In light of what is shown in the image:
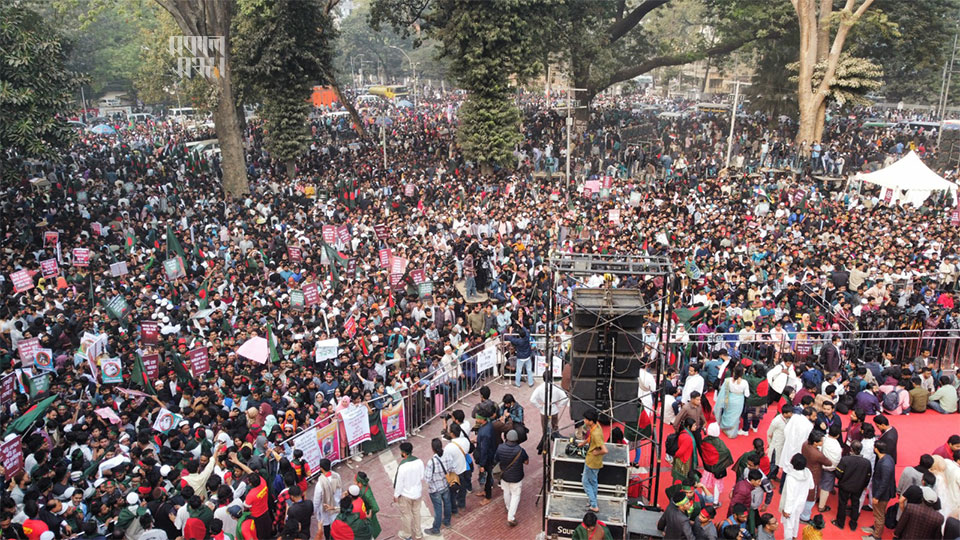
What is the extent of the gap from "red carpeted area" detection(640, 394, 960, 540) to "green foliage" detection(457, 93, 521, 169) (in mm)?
16168

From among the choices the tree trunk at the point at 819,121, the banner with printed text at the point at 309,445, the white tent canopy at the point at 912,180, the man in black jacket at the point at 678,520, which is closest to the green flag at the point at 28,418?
the banner with printed text at the point at 309,445

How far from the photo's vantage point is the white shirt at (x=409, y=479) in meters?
7.88

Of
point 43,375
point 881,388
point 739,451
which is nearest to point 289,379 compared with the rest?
point 43,375

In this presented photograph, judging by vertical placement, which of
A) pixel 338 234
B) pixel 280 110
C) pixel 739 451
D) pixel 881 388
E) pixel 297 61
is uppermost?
pixel 297 61

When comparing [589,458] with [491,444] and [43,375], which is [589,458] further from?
[43,375]

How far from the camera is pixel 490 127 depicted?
84.0ft

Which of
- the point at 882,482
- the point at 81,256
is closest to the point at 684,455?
the point at 882,482

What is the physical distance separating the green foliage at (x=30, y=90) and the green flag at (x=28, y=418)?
33.1 feet

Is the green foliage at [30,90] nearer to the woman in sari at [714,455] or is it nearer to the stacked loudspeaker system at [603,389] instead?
the stacked loudspeaker system at [603,389]

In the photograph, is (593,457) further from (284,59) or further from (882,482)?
(284,59)

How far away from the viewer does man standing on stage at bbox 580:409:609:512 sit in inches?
296

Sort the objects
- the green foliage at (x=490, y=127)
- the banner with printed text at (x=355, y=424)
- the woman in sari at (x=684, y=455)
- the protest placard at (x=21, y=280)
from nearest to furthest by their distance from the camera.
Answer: the woman in sari at (x=684, y=455) → the banner with printed text at (x=355, y=424) → the protest placard at (x=21, y=280) → the green foliage at (x=490, y=127)

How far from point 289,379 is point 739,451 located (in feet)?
20.8

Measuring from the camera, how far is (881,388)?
34.3 ft
